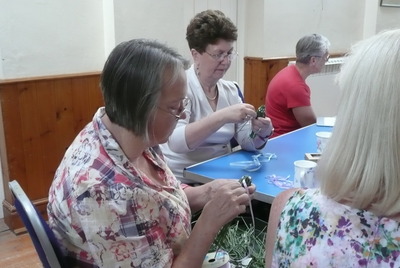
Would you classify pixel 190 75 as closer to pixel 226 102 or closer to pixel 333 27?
pixel 226 102

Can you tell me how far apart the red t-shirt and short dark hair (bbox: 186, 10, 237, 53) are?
0.94 meters

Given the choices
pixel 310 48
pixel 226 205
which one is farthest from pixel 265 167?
pixel 310 48

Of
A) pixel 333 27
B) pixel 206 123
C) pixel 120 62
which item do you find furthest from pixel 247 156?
pixel 333 27

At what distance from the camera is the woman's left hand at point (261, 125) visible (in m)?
1.95

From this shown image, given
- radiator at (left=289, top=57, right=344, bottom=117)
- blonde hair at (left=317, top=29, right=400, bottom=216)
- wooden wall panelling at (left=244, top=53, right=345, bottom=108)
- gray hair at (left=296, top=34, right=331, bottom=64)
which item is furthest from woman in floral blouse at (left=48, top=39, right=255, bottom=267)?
radiator at (left=289, top=57, right=344, bottom=117)

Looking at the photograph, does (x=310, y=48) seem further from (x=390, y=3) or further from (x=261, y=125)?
(x=390, y=3)

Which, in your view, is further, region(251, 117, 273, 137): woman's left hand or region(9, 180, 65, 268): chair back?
region(251, 117, 273, 137): woman's left hand

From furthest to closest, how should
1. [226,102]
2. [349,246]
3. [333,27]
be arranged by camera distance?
[333,27] → [226,102] → [349,246]

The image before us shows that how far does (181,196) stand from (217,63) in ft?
2.91

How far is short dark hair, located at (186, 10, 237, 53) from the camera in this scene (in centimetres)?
198

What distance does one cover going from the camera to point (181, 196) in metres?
1.30

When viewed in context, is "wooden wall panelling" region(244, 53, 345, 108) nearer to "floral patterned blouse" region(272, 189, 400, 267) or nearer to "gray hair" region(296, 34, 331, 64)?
"gray hair" region(296, 34, 331, 64)

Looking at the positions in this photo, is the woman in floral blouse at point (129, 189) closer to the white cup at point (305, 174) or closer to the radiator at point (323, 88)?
the white cup at point (305, 174)

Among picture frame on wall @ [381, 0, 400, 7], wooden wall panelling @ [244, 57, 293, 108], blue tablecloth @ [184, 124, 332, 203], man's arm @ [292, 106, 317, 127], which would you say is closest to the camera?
blue tablecloth @ [184, 124, 332, 203]
